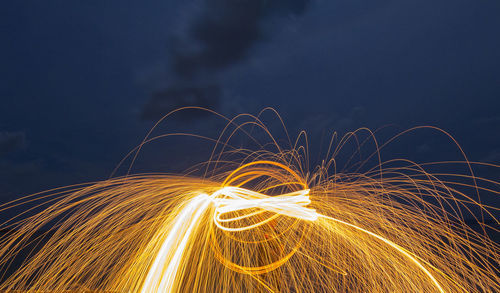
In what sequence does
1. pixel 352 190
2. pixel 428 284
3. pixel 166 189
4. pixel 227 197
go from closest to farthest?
pixel 227 197, pixel 166 189, pixel 352 190, pixel 428 284

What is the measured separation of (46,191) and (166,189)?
1645mm

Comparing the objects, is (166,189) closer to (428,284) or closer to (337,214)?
(337,214)

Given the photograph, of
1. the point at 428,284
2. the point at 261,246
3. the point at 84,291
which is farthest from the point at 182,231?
the point at 428,284

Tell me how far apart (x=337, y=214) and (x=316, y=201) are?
86 cm

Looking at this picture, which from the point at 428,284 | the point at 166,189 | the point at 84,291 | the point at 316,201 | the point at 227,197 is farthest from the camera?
the point at 428,284

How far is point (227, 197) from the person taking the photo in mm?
4512

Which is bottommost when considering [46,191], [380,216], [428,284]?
[428,284]

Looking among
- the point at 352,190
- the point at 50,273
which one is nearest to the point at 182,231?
the point at 50,273

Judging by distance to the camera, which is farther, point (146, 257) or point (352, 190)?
point (352, 190)

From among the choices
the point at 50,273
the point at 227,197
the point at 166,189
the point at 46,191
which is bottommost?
the point at 50,273

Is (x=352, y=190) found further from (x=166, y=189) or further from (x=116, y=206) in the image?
(x=116, y=206)

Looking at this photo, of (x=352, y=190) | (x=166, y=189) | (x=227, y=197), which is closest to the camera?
(x=227, y=197)

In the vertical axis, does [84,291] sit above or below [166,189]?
below

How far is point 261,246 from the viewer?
4.40 m
